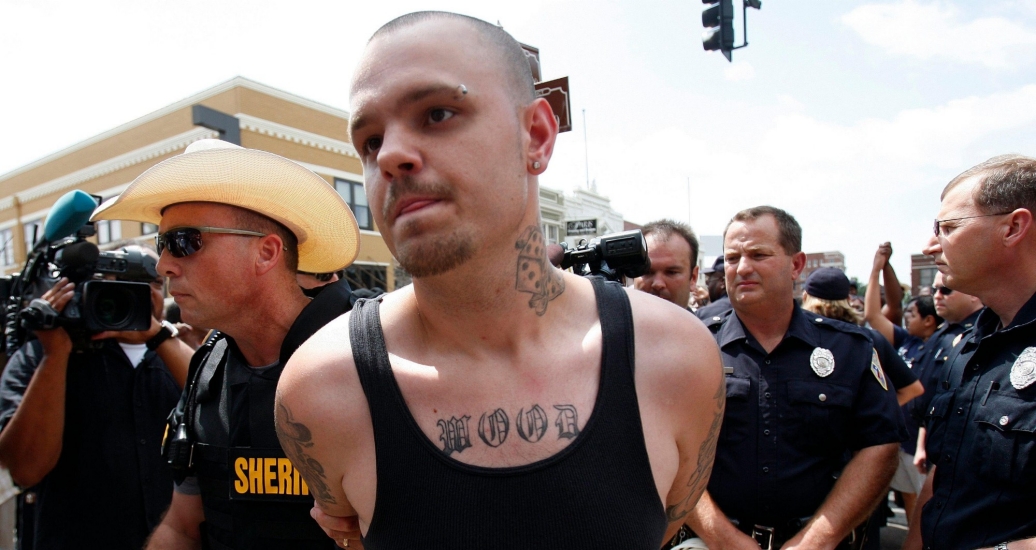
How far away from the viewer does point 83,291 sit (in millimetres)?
3010

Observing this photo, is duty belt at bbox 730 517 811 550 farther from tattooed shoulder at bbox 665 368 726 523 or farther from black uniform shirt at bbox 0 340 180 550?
black uniform shirt at bbox 0 340 180 550

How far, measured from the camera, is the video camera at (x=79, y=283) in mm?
2992

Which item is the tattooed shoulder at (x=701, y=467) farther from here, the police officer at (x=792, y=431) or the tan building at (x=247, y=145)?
the tan building at (x=247, y=145)

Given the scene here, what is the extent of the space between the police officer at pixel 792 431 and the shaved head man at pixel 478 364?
141 centimetres

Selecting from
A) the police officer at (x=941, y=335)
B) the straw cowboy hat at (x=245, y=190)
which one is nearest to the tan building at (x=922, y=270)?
the police officer at (x=941, y=335)

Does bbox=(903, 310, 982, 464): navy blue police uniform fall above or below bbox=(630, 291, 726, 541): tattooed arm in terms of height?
below

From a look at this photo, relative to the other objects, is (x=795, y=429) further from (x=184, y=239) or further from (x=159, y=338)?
(x=159, y=338)

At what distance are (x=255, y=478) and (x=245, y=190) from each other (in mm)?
1093

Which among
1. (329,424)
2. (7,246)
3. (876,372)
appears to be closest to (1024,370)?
(876,372)

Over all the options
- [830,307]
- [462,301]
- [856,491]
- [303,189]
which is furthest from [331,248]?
[830,307]

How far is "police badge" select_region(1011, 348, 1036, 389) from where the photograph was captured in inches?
91.1

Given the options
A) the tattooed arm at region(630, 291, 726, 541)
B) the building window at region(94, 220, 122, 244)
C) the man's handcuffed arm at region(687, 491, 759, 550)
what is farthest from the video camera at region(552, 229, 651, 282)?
the building window at region(94, 220, 122, 244)

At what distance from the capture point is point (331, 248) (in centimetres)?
271

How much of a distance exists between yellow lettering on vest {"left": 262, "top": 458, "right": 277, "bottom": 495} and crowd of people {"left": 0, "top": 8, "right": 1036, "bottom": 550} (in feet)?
0.03
